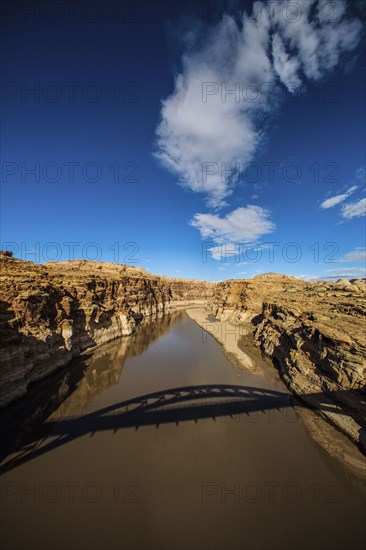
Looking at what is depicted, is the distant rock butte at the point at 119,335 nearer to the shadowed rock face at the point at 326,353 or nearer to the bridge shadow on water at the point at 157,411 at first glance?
the shadowed rock face at the point at 326,353

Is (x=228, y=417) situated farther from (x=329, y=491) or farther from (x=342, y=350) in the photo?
(x=342, y=350)

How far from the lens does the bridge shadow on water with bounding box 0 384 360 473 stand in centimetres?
1310

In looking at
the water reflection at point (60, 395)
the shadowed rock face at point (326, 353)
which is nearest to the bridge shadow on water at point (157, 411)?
the water reflection at point (60, 395)

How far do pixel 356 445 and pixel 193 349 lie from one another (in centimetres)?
2338

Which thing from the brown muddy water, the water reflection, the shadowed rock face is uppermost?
the shadowed rock face

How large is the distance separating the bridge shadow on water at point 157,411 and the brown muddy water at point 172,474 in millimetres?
87

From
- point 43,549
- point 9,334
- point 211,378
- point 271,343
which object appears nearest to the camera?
point 43,549

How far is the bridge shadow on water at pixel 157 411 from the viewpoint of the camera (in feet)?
43.0

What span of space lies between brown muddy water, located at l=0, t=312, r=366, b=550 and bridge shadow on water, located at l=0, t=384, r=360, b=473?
87 mm

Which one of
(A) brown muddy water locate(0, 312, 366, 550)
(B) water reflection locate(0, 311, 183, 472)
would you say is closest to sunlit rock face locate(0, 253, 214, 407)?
(B) water reflection locate(0, 311, 183, 472)

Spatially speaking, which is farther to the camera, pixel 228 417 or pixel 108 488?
pixel 228 417

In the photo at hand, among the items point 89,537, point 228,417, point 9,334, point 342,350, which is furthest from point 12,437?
point 342,350

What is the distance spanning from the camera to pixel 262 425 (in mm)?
14883

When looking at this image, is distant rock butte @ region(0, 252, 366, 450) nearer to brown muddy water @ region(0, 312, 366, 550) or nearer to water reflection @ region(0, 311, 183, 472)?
water reflection @ region(0, 311, 183, 472)
